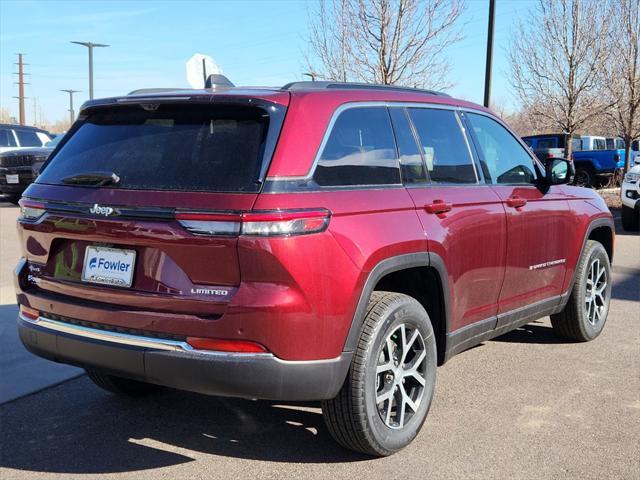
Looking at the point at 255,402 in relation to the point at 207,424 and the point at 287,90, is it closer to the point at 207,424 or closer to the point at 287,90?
the point at 207,424

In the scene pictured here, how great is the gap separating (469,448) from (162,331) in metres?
1.70

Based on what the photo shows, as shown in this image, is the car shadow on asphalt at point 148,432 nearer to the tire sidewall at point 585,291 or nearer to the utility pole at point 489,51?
the tire sidewall at point 585,291

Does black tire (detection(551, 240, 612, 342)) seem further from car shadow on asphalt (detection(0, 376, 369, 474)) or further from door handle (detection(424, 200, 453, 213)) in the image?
car shadow on asphalt (detection(0, 376, 369, 474))

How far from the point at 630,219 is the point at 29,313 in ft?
39.1

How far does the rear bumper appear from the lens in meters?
2.92

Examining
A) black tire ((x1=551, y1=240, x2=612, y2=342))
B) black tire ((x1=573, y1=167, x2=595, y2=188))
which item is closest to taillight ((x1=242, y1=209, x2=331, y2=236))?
black tire ((x1=551, y1=240, x2=612, y2=342))

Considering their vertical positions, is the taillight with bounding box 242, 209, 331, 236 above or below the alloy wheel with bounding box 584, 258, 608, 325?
above

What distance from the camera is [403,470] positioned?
3.34 m

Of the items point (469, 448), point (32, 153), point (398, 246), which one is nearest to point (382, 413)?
point (469, 448)

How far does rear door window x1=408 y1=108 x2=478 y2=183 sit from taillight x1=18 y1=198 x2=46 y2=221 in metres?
2.05

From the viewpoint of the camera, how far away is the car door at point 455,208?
3748mm

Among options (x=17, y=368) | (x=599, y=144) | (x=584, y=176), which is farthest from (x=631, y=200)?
(x=599, y=144)

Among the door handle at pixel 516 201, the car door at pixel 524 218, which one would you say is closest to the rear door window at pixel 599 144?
the car door at pixel 524 218

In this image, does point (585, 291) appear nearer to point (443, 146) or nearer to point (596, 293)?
point (596, 293)
